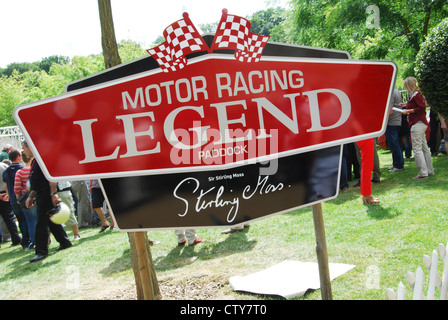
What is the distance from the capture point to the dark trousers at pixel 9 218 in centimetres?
934

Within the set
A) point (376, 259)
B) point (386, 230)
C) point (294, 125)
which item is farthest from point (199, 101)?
point (386, 230)

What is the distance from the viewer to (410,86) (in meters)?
7.57

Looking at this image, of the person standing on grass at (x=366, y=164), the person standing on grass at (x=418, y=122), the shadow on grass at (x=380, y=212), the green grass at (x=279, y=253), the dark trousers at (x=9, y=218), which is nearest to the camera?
the green grass at (x=279, y=253)

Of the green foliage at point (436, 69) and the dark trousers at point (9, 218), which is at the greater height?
the green foliage at point (436, 69)

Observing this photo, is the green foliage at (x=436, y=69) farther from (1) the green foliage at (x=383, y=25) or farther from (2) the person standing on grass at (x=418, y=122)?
(1) the green foliage at (x=383, y=25)

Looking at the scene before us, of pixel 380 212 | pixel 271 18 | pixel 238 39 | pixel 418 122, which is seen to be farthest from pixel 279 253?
pixel 271 18

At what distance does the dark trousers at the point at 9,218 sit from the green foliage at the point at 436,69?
8656 millimetres

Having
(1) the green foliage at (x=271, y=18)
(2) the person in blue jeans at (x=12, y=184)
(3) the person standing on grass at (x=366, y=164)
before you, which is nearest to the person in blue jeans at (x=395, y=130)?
(3) the person standing on grass at (x=366, y=164)

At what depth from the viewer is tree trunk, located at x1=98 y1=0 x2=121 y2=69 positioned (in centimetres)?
361

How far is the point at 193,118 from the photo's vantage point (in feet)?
8.71

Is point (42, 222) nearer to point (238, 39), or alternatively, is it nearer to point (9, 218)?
point (9, 218)

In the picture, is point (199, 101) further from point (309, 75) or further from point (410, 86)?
point (410, 86)

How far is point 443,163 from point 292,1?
1276 cm

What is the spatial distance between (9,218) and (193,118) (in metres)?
8.24
